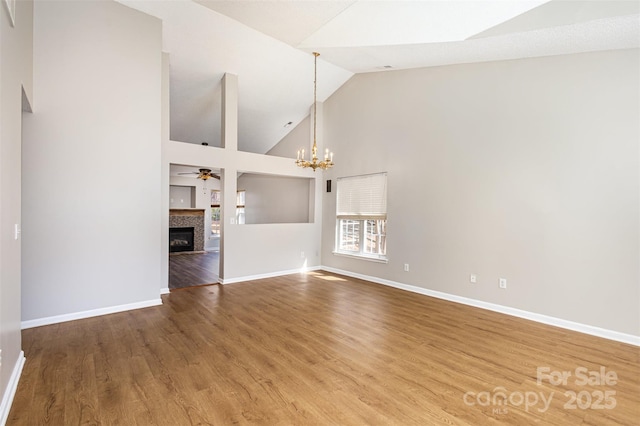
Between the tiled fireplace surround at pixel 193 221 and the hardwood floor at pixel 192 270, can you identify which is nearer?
the hardwood floor at pixel 192 270

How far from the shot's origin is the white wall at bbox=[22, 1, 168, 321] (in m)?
3.57

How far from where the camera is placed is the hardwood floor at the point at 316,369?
2.08 metres

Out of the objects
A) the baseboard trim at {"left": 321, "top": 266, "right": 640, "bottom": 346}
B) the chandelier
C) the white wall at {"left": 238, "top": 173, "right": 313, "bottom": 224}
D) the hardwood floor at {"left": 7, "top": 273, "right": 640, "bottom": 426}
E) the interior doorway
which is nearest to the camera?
the hardwood floor at {"left": 7, "top": 273, "right": 640, "bottom": 426}

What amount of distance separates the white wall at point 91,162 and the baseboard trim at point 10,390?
4.34 ft

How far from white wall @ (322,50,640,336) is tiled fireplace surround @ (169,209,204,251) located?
6.60 metres

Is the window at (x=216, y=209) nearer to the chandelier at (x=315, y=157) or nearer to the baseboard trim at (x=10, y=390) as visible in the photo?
the chandelier at (x=315, y=157)

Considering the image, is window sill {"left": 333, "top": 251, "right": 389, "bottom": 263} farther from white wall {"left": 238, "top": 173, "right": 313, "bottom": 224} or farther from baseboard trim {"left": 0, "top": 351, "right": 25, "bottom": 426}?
baseboard trim {"left": 0, "top": 351, "right": 25, "bottom": 426}

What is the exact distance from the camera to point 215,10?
13.7 ft

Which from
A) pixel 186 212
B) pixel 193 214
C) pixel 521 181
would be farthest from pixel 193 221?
pixel 521 181

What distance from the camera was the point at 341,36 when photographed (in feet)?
13.8

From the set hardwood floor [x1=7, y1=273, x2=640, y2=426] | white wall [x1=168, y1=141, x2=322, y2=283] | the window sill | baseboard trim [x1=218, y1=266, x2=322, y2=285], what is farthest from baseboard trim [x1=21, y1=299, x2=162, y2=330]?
the window sill

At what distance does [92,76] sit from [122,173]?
1.25 metres

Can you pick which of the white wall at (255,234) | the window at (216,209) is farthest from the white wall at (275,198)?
the white wall at (255,234)

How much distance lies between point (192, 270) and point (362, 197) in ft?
13.8
